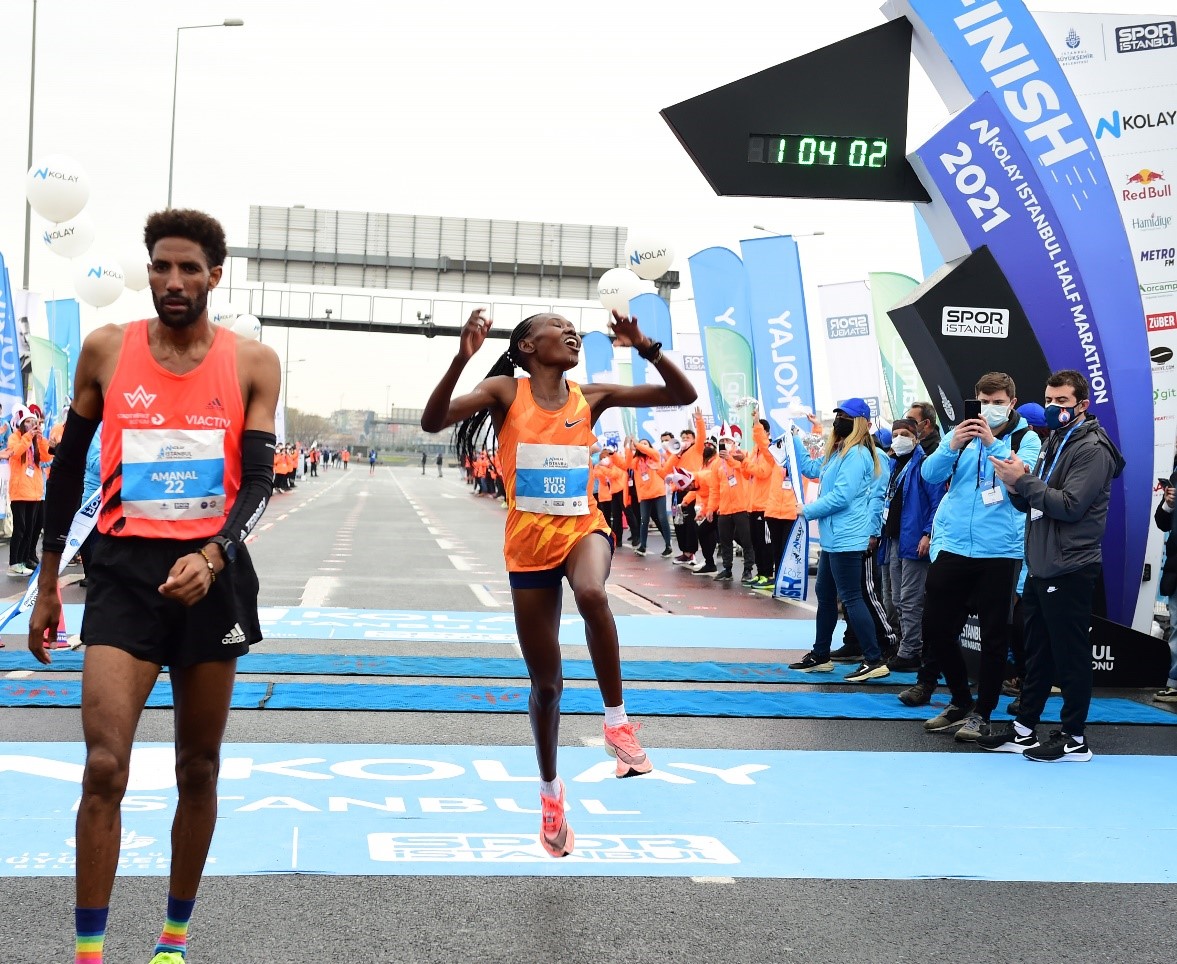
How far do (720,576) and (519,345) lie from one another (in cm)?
1359

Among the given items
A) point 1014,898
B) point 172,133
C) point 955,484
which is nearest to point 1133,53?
point 955,484

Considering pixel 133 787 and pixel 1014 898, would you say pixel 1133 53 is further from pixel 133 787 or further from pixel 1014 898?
pixel 133 787

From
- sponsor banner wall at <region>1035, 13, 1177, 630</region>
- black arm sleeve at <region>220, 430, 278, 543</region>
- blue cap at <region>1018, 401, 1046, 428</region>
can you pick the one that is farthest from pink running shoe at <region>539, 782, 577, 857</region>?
sponsor banner wall at <region>1035, 13, 1177, 630</region>

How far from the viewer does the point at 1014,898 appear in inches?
183

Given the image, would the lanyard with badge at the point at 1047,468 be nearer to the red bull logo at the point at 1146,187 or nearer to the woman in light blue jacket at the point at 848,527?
the woman in light blue jacket at the point at 848,527

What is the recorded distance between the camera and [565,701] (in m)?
8.35

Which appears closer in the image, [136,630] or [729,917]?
[136,630]

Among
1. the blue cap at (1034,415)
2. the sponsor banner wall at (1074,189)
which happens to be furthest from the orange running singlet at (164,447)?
the sponsor banner wall at (1074,189)

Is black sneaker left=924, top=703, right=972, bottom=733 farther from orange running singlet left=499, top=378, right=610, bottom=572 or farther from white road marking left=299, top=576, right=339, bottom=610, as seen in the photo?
white road marking left=299, top=576, right=339, bottom=610

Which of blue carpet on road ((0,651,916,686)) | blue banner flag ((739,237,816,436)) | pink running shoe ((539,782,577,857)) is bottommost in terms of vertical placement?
blue carpet on road ((0,651,916,686))

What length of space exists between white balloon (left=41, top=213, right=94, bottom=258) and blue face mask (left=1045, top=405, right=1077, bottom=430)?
18.1m

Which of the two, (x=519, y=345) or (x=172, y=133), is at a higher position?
(x=172, y=133)

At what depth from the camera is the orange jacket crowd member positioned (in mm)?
22636

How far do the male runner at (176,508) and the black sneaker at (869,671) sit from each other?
651 centimetres
